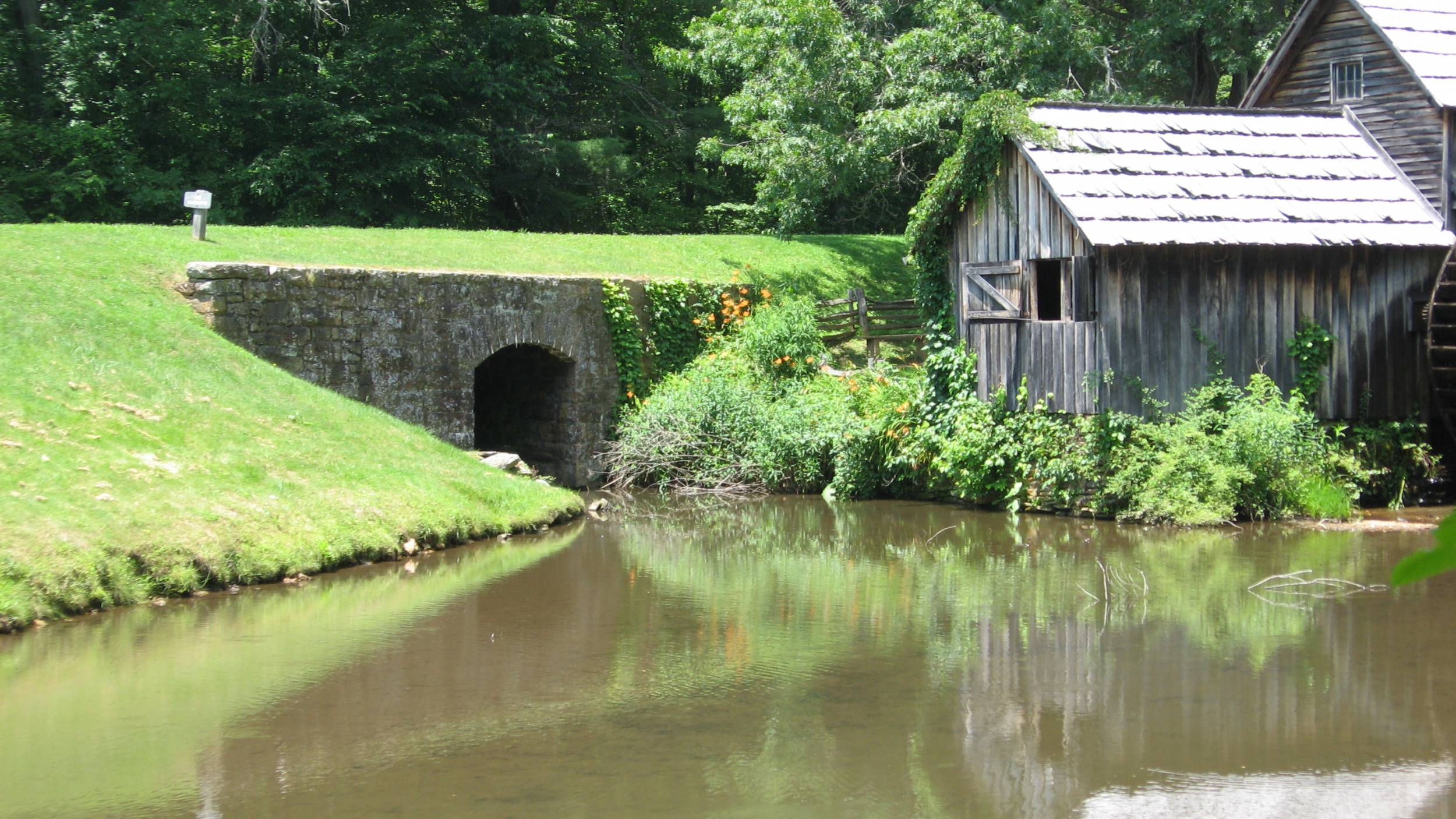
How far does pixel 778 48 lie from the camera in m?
25.0

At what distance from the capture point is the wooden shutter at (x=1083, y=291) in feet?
52.7

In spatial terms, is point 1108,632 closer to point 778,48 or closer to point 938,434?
point 938,434

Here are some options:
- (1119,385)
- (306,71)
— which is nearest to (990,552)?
(1119,385)

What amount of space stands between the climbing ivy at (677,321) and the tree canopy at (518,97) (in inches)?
133

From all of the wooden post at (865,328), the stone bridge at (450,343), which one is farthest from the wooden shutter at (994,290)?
the wooden post at (865,328)

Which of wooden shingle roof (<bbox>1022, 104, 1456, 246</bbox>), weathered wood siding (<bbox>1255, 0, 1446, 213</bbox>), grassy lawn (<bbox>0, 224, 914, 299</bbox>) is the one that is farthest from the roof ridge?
grassy lawn (<bbox>0, 224, 914, 299</bbox>)

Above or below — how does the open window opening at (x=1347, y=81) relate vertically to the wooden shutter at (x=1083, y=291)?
above

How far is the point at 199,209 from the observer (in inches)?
745

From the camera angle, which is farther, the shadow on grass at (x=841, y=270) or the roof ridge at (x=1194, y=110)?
the shadow on grass at (x=841, y=270)

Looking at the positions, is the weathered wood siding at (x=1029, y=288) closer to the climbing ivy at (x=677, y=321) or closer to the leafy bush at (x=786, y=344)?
the leafy bush at (x=786, y=344)

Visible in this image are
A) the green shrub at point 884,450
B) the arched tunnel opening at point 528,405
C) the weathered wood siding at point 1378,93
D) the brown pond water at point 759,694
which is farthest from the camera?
the arched tunnel opening at point 528,405

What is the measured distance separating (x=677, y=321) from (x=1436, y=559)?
2161 cm

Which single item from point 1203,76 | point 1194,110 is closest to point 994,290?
point 1194,110

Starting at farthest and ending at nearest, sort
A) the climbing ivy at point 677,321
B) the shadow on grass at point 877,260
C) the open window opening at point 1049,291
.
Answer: the shadow on grass at point 877,260 < the climbing ivy at point 677,321 < the open window opening at point 1049,291
